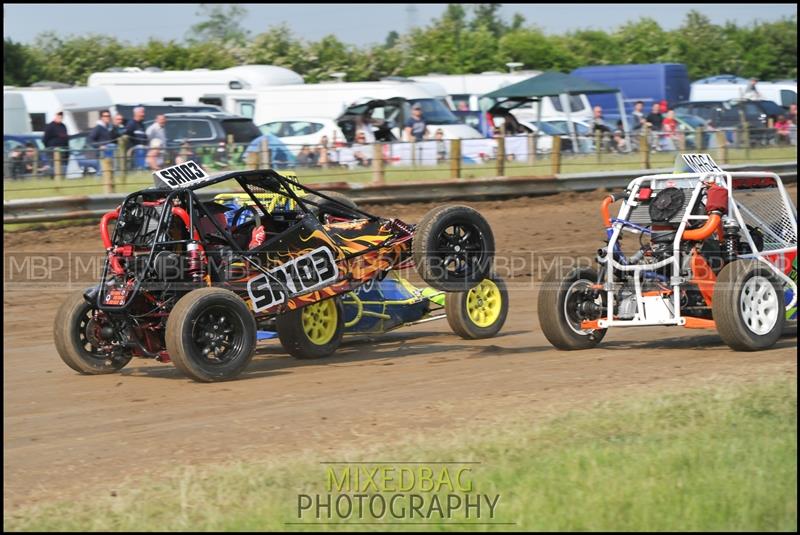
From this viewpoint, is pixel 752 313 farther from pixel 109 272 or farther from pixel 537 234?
pixel 537 234

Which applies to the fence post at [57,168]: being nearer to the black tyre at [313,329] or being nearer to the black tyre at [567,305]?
the black tyre at [313,329]

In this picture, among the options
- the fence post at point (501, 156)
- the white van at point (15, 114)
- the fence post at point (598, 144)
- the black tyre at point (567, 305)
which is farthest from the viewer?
the white van at point (15, 114)

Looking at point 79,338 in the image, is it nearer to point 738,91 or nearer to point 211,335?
point 211,335

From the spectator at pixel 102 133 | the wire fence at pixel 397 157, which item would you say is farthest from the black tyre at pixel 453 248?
the spectator at pixel 102 133

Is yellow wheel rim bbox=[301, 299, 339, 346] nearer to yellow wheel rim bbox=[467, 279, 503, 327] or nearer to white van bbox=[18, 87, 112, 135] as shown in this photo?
yellow wheel rim bbox=[467, 279, 503, 327]

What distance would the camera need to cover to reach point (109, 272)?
32.6 feet

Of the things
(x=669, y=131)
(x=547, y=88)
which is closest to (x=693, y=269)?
(x=669, y=131)

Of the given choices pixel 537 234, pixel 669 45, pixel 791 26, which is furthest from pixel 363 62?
pixel 537 234

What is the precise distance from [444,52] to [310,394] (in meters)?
41.8

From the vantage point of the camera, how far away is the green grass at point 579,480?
5.41 m

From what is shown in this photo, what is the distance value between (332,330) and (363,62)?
3623 cm

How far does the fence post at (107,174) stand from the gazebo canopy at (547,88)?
1142 centimetres

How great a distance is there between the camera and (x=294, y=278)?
1025 centimetres

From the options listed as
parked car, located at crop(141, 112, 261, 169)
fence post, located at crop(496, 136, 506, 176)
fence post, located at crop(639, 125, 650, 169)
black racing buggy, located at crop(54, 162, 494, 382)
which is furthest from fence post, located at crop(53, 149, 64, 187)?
fence post, located at crop(639, 125, 650, 169)
